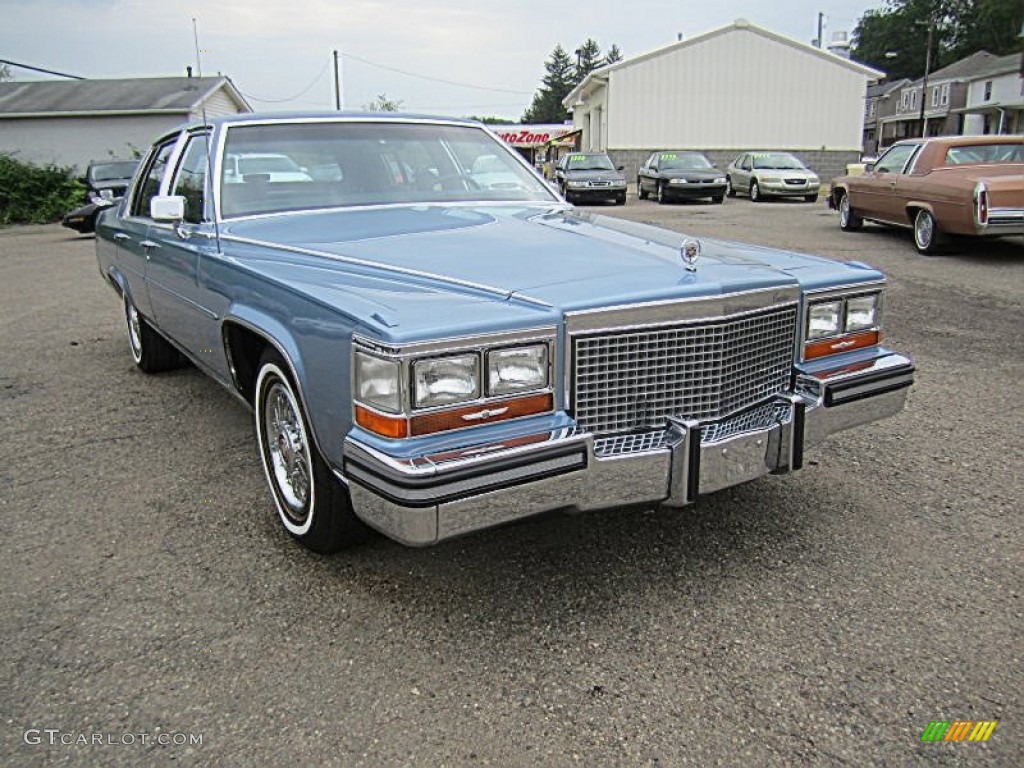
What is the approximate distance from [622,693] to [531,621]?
440 mm

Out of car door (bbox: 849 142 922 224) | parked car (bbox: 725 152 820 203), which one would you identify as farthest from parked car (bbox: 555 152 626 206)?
car door (bbox: 849 142 922 224)

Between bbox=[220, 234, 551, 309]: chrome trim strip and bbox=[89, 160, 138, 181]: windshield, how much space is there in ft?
56.3

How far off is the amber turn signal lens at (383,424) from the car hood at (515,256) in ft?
1.04

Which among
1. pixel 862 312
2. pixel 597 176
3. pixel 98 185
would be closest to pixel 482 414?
pixel 862 312

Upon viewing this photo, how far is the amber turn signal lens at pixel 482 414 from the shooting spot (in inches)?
93.1

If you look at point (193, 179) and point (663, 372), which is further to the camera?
point (193, 179)

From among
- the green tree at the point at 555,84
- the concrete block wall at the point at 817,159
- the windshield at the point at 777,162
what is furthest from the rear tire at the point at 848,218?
the green tree at the point at 555,84

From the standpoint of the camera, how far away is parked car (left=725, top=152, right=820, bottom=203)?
22.0 meters

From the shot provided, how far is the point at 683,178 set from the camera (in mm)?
21891

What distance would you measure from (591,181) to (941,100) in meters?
53.2

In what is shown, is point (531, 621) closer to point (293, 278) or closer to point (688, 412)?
point (688, 412)

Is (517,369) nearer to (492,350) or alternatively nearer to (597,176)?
(492,350)

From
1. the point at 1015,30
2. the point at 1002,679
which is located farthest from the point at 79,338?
the point at 1015,30

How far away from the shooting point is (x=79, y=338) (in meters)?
7.12
